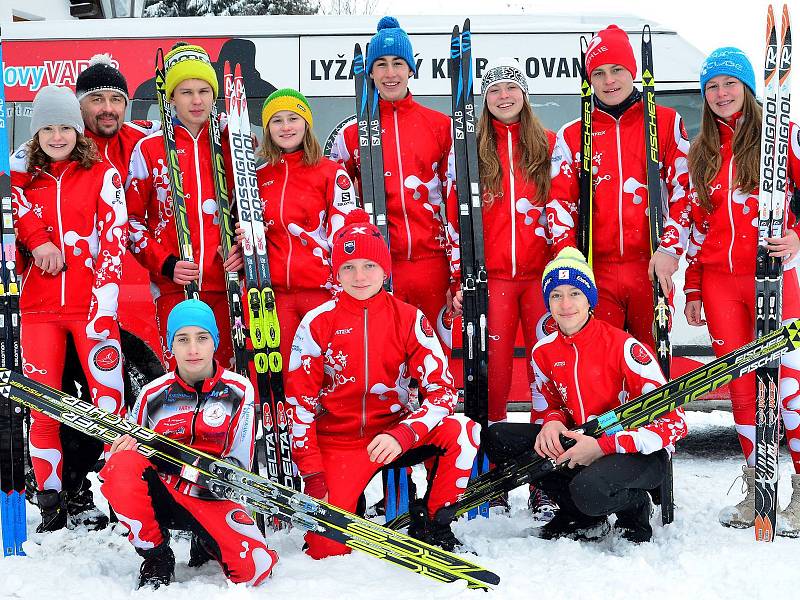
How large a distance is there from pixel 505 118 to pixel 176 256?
70.7 inches

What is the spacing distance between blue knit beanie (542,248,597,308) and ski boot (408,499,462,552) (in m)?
1.13

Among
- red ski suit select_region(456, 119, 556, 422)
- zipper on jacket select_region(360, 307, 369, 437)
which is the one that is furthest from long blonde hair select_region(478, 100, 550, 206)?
zipper on jacket select_region(360, 307, 369, 437)

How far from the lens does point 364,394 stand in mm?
3506

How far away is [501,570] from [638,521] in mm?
713

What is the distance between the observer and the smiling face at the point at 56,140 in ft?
12.1

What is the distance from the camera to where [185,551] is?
132 inches

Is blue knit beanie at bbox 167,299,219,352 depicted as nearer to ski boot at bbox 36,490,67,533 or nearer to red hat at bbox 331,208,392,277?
red hat at bbox 331,208,392,277

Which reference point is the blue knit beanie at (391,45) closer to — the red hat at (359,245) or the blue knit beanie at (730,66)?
the red hat at (359,245)

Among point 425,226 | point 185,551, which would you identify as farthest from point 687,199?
point 185,551

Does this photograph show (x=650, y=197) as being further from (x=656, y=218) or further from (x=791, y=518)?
(x=791, y=518)

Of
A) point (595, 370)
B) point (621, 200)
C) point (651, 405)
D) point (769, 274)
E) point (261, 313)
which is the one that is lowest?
point (651, 405)

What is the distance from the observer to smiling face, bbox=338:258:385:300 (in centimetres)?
344

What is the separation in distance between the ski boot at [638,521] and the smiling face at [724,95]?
6.04 feet

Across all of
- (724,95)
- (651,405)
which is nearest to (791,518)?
(651,405)
